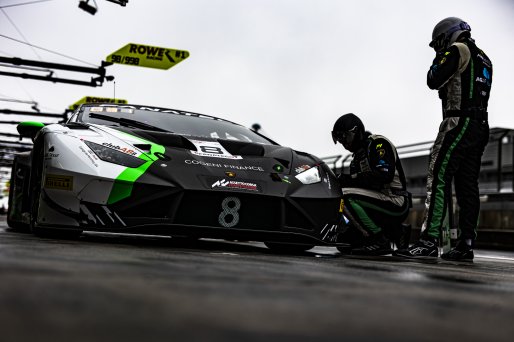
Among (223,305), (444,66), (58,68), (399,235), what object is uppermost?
(58,68)

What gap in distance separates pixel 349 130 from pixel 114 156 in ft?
6.49

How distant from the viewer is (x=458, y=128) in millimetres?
4984

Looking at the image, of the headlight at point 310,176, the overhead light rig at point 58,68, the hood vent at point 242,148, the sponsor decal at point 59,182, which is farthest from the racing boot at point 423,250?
the overhead light rig at point 58,68

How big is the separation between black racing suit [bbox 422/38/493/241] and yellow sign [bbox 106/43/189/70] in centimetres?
1458

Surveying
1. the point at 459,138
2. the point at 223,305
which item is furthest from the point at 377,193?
the point at 223,305

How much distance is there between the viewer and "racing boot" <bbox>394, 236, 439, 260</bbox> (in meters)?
4.85

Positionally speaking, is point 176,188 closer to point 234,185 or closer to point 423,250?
point 234,185

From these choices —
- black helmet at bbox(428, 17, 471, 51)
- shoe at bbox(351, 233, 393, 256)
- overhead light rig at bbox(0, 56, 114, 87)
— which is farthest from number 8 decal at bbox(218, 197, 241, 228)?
overhead light rig at bbox(0, 56, 114, 87)

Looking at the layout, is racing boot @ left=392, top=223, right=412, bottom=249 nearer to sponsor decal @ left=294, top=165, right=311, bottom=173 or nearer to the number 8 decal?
sponsor decal @ left=294, top=165, right=311, bottom=173

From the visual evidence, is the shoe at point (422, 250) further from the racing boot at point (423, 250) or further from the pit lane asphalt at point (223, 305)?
the pit lane asphalt at point (223, 305)

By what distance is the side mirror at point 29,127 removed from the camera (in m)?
5.11

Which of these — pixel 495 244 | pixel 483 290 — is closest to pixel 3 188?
pixel 495 244

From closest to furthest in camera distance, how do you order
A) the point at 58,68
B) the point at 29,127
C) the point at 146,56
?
the point at 29,127 → the point at 146,56 → the point at 58,68

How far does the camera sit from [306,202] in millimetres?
4242
